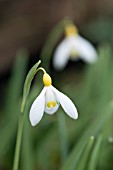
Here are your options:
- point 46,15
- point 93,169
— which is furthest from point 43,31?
point 93,169

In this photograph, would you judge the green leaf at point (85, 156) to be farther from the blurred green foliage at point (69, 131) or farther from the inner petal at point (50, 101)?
the inner petal at point (50, 101)

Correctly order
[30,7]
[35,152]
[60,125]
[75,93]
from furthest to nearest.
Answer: [30,7], [75,93], [35,152], [60,125]

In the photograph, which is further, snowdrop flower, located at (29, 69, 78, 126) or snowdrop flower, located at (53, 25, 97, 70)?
snowdrop flower, located at (53, 25, 97, 70)

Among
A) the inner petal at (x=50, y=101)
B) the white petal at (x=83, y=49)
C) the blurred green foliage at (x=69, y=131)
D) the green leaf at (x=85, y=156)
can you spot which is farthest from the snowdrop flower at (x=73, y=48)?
the inner petal at (x=50, y=101)

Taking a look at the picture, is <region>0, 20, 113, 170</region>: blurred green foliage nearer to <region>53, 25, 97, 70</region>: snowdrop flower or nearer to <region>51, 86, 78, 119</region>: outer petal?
<region>53, 25, 97, 70</region>: snowdrop flower

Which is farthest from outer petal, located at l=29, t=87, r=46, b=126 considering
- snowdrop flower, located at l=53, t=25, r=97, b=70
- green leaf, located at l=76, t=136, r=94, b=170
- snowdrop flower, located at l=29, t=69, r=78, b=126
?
snowdrop flower, located at l=53, t=25, r=97, b=70

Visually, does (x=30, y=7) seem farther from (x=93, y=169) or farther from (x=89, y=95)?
(x=93, y=169)
